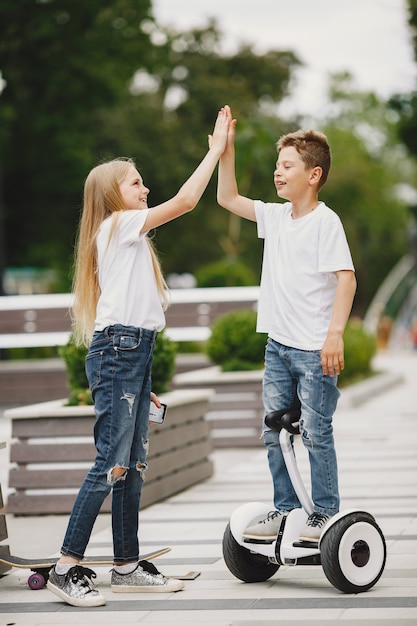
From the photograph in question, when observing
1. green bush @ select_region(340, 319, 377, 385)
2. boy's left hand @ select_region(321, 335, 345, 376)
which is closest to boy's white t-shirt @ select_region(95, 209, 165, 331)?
boy's left hand @ select_region(321, 335, 345, 376)

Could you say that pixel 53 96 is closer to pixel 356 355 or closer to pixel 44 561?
pixel 356 355

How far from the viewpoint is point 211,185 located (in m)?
40.7

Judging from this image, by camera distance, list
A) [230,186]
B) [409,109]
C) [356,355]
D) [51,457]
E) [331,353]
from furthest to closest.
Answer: [409,109]
[356,355]
[51,457]
[230,186]
[331,353]

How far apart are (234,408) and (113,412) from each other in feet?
20.8

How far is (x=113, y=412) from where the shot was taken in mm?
5184

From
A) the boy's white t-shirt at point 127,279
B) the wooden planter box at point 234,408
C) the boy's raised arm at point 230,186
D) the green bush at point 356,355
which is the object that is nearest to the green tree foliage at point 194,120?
the green bush at point 356,355

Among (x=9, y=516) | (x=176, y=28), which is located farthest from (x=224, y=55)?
(x=9, y=516)

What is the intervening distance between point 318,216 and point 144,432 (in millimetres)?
1197

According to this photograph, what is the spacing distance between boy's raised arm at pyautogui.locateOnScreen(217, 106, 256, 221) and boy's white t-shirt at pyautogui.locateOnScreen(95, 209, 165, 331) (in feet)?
1.44

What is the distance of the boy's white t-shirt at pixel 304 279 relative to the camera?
17.1 feet

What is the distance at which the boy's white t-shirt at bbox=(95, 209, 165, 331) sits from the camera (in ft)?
17.1

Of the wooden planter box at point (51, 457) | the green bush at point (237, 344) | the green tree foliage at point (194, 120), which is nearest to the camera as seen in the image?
the wooden planter box at point (51, 457)

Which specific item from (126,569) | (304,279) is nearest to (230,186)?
(304,279)

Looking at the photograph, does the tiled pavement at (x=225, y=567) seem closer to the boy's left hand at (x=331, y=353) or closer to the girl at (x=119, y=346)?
the girl at (x=119, y=346)
